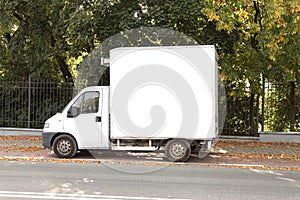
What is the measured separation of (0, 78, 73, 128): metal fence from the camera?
18.7 meters

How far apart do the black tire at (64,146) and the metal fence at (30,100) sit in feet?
20.9

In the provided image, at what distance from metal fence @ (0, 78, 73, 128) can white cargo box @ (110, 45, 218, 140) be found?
24.5 ft

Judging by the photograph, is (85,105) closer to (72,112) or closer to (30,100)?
(72,112)

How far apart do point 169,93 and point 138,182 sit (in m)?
3.32

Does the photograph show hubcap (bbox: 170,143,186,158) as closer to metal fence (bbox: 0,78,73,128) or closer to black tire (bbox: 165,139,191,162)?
black tire (bbox: 165,139,191,162)

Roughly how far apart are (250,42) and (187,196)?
1072 centimetres

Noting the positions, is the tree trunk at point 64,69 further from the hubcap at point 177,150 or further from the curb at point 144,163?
the hubcap at point 177,150

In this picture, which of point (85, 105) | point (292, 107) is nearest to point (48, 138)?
point (85, 105)

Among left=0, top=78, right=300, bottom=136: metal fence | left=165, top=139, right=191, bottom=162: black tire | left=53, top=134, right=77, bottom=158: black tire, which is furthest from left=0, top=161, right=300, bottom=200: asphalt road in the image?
left=0, top=78, right=300, bottom=136: metal fence

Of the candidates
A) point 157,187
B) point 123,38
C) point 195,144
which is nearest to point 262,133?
point 195,144

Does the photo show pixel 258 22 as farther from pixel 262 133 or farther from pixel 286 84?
pixel 262 133

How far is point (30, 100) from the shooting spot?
744 inches

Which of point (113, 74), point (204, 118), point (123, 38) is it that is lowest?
point (204, 118)

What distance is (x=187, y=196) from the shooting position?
779 centimetres
